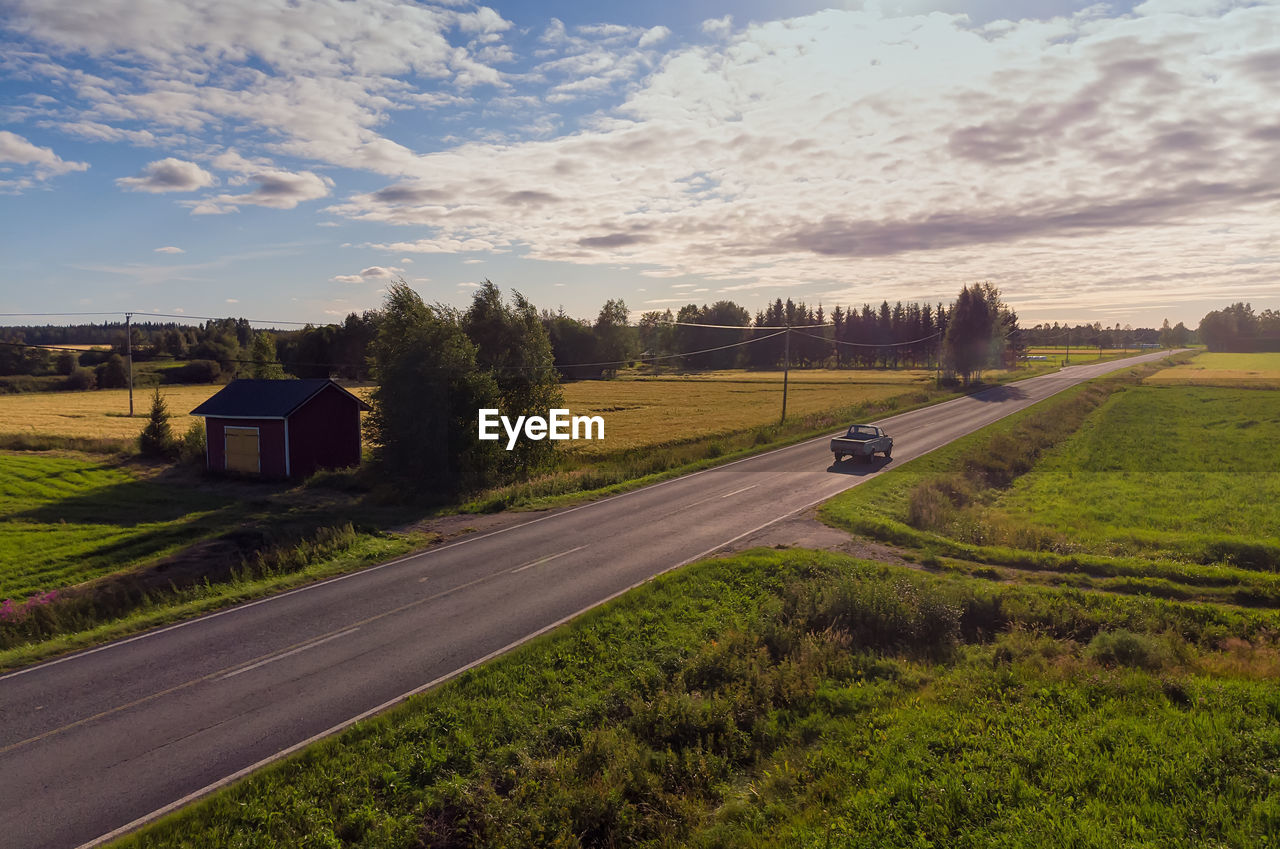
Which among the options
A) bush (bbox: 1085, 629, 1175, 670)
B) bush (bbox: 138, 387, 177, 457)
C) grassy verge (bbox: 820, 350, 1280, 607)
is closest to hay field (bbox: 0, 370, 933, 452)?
bush (bbox: 138, 387, 177, 457)

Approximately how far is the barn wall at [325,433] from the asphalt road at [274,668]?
59.1 ft

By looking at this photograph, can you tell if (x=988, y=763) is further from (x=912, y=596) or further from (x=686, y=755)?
(x=912, y=596)

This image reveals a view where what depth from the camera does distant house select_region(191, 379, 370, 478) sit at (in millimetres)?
35312

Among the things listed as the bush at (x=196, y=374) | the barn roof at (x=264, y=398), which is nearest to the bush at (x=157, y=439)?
the barn roof at (x=264, y=398)

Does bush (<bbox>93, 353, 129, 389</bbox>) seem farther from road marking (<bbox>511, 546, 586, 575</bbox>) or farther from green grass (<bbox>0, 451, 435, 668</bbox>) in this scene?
road marking (<bbox>511, 546, 586, 575</bbox>)

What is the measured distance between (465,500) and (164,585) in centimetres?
1189

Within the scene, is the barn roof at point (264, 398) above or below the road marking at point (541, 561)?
above

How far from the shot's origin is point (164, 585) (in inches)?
739

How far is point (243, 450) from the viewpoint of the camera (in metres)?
36.4

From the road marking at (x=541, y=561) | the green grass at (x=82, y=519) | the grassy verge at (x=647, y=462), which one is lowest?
the green grass at (x=82, y=519)

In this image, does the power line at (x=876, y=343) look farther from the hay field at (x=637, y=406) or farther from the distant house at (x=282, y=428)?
the distant house at (x=282, y=428)

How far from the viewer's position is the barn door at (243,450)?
35906 mm

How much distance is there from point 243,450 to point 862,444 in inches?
1335

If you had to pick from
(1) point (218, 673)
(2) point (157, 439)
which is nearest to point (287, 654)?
(1) point (218, 673)
